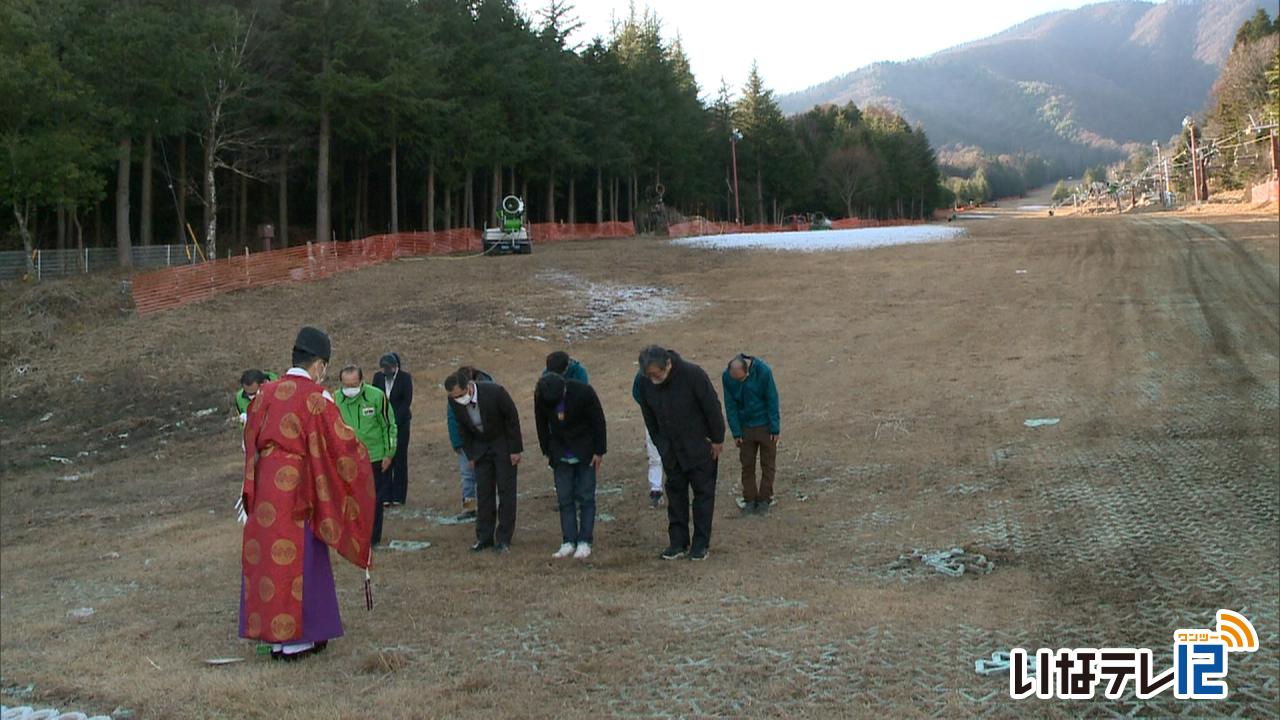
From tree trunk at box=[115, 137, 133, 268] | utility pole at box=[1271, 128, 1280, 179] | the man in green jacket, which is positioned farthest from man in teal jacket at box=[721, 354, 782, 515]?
utility pole at box=[1271, 128, 1280, 179]

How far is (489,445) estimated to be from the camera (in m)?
8.16

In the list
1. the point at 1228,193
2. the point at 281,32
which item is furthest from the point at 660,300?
the point at 1228,193

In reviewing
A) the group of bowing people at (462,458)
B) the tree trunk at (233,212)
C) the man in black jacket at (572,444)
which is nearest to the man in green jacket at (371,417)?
the group of bowing people at (462,458)

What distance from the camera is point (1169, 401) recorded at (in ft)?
42.5

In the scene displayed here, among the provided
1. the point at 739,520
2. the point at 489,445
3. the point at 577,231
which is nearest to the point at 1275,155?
the point at 577,231

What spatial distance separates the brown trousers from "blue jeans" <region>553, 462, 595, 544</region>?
2.00m

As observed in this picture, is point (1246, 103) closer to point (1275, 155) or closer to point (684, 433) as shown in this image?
point (1275, 155)

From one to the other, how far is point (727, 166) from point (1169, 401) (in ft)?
256

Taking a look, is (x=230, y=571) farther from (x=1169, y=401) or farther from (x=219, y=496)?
(x=1169, y=401)

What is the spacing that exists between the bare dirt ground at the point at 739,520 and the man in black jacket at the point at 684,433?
34 cm

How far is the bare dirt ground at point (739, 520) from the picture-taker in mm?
4988

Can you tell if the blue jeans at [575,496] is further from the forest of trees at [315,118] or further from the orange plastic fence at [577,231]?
the orange plastic fence at [577,231]

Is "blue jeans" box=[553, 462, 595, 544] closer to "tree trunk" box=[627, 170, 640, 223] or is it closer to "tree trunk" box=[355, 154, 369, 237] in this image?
"tree trunk" box=[355, 154, 369, 237]

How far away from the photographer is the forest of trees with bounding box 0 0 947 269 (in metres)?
30.5
